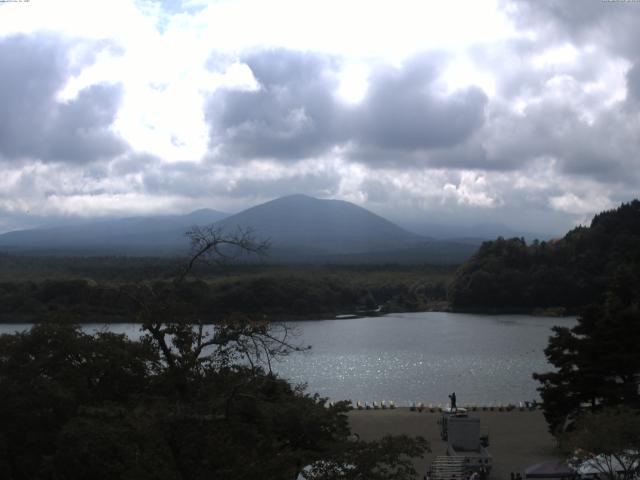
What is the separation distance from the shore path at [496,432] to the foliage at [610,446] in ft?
10.7

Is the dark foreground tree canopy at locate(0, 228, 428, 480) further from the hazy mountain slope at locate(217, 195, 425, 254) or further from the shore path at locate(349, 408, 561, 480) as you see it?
the hazy mountain slope at locate(217, 195, 425, 254)

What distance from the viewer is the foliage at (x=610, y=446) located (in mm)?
8117

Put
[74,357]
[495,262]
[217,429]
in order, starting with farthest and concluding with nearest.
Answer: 1. [495,262]
2. [74,357]
3. [217,429]

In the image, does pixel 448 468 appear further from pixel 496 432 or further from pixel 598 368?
pixel 496 432

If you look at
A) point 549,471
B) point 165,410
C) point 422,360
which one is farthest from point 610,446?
point 422,360

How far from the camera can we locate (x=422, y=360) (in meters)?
29.2

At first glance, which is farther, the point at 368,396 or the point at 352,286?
the point at 352,286

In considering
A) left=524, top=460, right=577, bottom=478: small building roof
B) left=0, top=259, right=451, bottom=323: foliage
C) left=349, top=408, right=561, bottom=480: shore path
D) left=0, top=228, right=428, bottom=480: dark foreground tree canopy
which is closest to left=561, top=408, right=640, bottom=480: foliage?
left=524, top=460, right=577, bottom=478: small building roof

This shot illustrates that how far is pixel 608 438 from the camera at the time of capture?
812cm

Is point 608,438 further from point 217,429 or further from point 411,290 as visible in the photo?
point 411,290

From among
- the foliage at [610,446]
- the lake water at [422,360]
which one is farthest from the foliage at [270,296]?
the foliage at [610,446]

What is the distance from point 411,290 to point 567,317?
16.0 meters

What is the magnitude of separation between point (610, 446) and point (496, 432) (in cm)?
764

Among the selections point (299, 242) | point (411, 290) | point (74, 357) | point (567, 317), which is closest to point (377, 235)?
point (299, 242)
